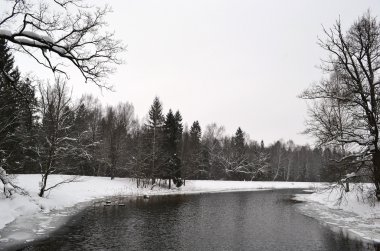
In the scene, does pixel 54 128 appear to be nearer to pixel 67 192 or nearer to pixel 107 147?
pixel 67 192

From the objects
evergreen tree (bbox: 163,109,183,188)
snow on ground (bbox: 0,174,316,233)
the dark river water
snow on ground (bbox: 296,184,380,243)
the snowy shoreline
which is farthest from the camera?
evergreen tree (bbox: 163,109,183,188)

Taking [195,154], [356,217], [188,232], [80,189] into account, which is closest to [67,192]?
[80,189]

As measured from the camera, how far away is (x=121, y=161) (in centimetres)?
5288

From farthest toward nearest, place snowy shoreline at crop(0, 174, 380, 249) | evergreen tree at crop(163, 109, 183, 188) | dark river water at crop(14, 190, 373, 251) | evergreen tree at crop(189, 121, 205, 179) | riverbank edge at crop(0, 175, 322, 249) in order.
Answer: evergreen tree at crop(189, 121, 205, 179) < evergreen tree at crop(163, 109, 183, 188) < riverbank edge at crop(0, 175, 322, 249) < snowy shoreline at crop(0, 174, 380, 249) < dark river water at crop(14, 190, 373, 251)

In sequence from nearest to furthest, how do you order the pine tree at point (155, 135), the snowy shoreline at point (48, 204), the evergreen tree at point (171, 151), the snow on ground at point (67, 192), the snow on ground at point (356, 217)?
the snowy shoreline at point (48, 204)
the snow on ground at point (356, 217)
the snow on ground at point (67, 192)
the pine tree at point (155, 135)
the evergreen tree at point (171, 151)

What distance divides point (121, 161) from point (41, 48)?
4399 centimetres

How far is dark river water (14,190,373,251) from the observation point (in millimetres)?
15156

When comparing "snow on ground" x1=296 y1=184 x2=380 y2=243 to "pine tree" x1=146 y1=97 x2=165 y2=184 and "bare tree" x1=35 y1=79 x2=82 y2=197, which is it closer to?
"bare tree" x1=35 y1=79 x2=82 y2=197

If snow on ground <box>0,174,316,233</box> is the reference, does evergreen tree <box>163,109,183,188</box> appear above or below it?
above

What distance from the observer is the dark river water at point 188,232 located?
15.2 m

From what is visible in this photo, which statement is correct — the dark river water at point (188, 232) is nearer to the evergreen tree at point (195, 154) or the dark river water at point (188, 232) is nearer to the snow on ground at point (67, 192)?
the snow on ground at point (67, 192)

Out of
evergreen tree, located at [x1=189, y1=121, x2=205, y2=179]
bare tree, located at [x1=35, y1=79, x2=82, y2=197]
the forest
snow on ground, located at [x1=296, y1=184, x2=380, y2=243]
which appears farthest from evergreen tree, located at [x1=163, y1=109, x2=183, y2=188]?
snow on ground, located at [x1=296, y1=184, x2=380, y2=243]

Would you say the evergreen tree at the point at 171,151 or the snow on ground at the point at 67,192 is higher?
the evergreen tree at the point at 171,151

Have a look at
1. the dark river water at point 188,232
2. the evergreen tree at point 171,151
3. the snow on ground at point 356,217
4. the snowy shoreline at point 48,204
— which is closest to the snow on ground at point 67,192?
the snowy shoreline at point 48,204
